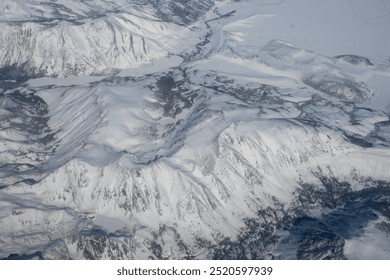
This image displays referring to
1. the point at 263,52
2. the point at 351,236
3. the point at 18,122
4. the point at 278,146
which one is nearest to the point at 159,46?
the point at 263,52

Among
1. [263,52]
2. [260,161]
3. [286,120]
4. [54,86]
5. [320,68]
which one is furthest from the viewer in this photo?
[263,52]

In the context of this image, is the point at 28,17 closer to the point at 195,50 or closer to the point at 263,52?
the point at 195,50

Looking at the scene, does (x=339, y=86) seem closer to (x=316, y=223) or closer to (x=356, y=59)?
(x=356, y=59)

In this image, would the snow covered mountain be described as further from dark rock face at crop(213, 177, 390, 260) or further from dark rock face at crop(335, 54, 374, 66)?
dark rock face at crop(213, 177, 390, 260)

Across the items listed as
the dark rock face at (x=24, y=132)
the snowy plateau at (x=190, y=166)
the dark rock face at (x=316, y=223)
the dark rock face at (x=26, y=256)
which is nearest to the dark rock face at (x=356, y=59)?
the snowy plateau at (x=190, y=166)

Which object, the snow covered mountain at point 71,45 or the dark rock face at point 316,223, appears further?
the snow covered mountain at point 71,45

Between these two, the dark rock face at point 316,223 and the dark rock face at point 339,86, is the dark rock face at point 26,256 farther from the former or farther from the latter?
the dark rock face at point 339,86

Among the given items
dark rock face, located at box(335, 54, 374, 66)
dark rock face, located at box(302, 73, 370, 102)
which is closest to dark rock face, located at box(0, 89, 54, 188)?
dark rock face, located at box(302, 73, 370, 102)
